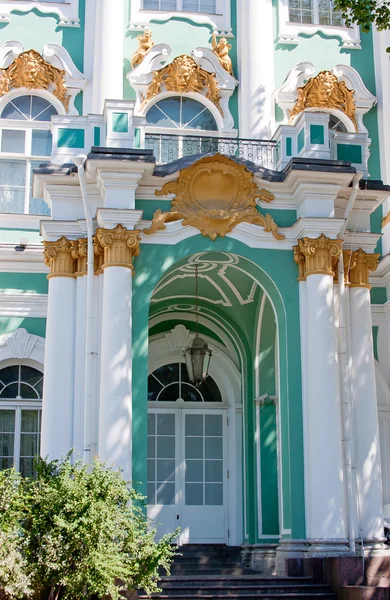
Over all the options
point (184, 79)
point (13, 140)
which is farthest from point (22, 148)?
point (184, 79)

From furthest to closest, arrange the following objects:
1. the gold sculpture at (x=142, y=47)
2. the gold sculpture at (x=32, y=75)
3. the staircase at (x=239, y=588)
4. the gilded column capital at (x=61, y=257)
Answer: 1. the gold sculpture at (x=142, y=47)
2. the gold sculpture at (x=32, y=75)
3. the gilded column capital at (x=61, y=257)
4. the staircase at (x=239, y=588)

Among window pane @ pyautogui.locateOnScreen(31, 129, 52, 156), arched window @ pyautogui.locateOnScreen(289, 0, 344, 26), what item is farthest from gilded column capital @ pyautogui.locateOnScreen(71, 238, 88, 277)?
arched window @ pyautogui.locateOnScreen(289, 0, 344, 26)

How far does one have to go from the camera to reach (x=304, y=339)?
1273 cm

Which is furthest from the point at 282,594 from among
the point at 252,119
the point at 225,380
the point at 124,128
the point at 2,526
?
the point at 252,119

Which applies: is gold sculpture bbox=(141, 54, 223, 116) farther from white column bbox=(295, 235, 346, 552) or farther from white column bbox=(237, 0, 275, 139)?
white column bbox=(295, 235, 346, 552)

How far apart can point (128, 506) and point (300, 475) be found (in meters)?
2.25

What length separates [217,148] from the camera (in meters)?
14.4

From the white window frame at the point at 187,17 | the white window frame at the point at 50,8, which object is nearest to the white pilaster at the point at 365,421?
the white window frame at the point at 187,17

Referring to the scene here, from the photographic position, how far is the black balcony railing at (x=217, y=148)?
1405 cm

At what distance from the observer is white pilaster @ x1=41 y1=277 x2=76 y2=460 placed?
12.4 m

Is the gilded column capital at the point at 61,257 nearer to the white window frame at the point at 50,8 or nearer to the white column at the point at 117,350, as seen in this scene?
the white column at the point at 117,350

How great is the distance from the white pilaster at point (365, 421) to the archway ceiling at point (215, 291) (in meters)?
1.51

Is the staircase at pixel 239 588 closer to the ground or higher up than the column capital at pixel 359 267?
closer to the ground

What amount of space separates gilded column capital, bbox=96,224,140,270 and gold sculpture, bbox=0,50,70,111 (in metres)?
4.54
